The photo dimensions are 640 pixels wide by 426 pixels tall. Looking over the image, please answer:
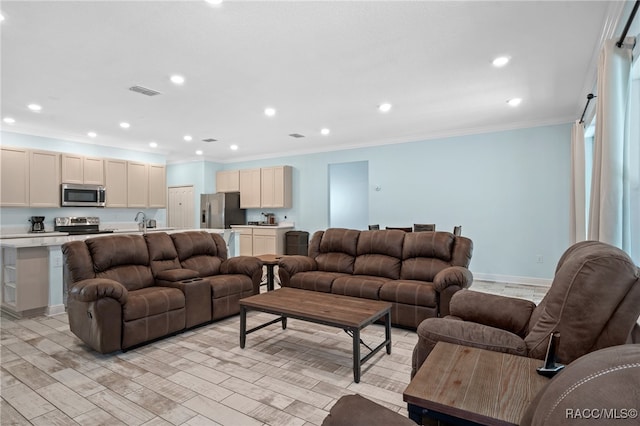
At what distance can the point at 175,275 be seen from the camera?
12.0 ft

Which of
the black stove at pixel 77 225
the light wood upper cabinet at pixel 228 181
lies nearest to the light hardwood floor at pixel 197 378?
the black stove at pixel 77 225

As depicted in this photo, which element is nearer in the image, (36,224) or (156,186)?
(36,224)

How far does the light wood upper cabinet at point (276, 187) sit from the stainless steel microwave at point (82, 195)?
336 cm

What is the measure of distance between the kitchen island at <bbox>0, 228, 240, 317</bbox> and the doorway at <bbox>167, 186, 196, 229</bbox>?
4.97 metres

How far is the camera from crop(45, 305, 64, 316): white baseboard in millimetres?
4148

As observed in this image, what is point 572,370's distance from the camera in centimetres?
72

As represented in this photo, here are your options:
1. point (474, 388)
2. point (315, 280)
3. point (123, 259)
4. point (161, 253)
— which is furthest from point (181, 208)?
point (474, 388)

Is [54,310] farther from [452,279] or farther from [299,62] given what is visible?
[452,279]

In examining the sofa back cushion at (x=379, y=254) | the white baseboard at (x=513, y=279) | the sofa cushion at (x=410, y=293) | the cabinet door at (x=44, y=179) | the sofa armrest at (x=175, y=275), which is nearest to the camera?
the sofa cushion at (x=410, y=293)

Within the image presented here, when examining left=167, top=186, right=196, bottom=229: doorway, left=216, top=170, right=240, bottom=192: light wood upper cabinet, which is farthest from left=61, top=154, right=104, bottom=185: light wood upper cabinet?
left=216, top=170, right=240, bottom=192: light wood upper cabinet

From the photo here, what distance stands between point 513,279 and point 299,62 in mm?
4970

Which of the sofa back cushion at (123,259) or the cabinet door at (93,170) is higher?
the cabinet door at (93,170)

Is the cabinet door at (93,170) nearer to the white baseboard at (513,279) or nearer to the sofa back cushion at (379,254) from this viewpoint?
the sofa back cushion at (379,254)

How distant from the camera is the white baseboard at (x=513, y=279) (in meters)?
5.48
